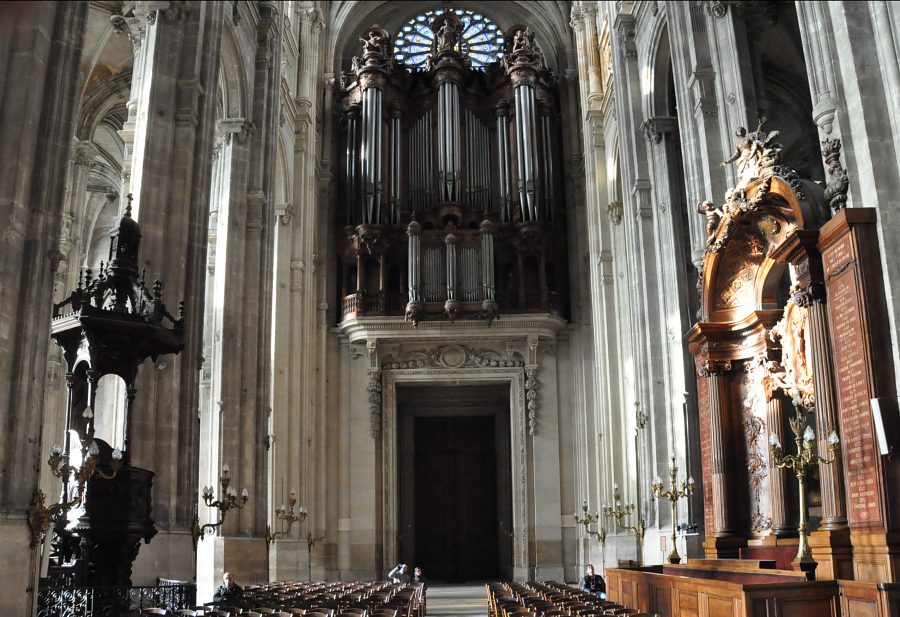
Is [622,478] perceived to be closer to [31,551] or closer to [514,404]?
[514,404]

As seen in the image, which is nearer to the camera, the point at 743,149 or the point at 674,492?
the point at 743,149

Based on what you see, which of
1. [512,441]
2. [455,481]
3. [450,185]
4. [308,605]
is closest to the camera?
[308,605]

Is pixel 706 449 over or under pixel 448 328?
under

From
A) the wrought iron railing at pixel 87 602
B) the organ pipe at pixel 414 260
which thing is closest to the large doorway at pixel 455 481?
the organ pipe at pixel 414 260

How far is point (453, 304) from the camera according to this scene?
26766 millimetres

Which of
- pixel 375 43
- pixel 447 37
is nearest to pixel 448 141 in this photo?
pixel 447 37

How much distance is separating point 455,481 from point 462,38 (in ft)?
50.9

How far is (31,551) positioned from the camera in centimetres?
912

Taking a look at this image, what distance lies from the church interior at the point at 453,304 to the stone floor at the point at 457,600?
75 centimetres

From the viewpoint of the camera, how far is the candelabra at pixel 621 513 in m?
19.4

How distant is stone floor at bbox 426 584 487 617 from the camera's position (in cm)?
1860

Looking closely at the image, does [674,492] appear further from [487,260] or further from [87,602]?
[487,260]

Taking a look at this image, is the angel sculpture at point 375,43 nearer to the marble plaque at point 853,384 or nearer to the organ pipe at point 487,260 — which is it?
the organ pipe at point 487,260

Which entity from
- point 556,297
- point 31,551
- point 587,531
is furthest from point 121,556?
point 556,297
